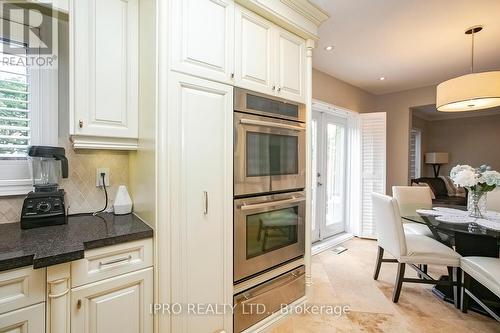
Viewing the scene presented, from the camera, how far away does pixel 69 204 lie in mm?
1604

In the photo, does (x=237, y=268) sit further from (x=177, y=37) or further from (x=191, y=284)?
(x=177, y=37)

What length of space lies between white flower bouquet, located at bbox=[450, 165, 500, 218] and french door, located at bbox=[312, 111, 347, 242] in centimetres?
174

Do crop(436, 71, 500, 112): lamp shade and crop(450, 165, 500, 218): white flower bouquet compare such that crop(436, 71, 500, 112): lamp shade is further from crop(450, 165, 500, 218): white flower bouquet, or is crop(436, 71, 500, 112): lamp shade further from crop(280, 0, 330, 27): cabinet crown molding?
crop(280, 0, 330, 27): cabinet crown molding

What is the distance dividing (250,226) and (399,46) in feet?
8.94

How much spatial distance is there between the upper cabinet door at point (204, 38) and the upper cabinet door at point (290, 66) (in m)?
0.44

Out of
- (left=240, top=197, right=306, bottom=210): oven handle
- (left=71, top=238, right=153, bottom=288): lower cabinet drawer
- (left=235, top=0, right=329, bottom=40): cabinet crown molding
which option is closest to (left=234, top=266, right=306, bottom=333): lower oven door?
(left=240, top=197, right=306, bottom=210): oven handle

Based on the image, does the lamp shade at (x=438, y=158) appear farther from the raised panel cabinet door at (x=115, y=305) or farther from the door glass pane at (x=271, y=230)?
the raised panel cabinet door at (x=115, y=305)

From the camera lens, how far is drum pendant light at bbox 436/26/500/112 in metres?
1.99

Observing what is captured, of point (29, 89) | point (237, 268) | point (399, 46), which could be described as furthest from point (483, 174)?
point (29, 89)

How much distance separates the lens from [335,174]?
421 centimetres

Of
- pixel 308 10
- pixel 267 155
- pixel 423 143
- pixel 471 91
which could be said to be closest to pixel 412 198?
pixel 471 91

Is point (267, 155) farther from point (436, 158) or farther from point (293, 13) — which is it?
point (436, 158)

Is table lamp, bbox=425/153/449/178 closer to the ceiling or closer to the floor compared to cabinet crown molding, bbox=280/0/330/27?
closer to the floor

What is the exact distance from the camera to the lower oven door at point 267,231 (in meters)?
1.64
